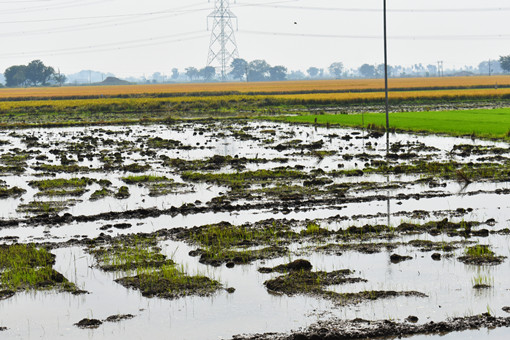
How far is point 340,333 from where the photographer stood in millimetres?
8414

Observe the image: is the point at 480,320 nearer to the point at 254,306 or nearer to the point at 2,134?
the point at 254,306

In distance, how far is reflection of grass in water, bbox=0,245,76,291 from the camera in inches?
432

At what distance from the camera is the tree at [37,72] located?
19475 cm

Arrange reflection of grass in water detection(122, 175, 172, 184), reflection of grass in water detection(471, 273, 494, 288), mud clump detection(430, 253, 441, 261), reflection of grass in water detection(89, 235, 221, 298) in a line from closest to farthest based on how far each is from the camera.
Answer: reflection of grass in water detection(471, 273, 494, 288)
reflection of grass in water detection(89, 235, 221, 298)
mud clump detection(430, 253, 441, 261)
reflection of grass in water detection(122, 175, 172, 184)

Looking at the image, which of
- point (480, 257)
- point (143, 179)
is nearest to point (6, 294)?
point (480, 257)

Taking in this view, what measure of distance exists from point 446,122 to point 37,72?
172859 mm

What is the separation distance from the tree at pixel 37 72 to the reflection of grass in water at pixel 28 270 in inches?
7586

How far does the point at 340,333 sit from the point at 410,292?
1951 millimetres

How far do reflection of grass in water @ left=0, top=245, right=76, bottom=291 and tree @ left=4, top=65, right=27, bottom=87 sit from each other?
191 meters

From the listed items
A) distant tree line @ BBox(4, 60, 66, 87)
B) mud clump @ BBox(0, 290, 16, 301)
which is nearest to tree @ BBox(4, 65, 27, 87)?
distant tree line @ BBox(4, 60, 66, 87)

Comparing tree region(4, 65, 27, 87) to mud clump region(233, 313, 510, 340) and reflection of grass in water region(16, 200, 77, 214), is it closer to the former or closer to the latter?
reflection of grass in water region(16, 200, 77, 214)

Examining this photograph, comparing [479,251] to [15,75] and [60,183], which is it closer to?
[60,183]

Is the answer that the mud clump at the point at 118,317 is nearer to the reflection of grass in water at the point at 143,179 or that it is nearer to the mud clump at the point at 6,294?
the mud clump at the point at 6,294

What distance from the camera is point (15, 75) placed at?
629ft
